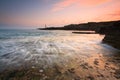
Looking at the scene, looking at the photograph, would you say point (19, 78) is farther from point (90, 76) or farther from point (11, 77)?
point (90, 76)

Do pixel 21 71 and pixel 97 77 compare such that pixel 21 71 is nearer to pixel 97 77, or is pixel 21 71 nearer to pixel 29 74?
pixel 29 74

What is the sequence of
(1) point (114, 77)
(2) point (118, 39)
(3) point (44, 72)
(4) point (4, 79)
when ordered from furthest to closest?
(2) point (118, 39)
(3) point (44, 72)
(1) point (114, 77)
(4) point (4, 79)

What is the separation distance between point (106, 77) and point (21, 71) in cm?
450

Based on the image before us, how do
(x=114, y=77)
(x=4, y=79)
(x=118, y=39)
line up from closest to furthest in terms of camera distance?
(x=4, y=79) < (x=114, y=77) < (x=118, y=39)

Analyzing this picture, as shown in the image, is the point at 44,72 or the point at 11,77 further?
the point at 44,72

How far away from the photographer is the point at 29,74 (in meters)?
6.10

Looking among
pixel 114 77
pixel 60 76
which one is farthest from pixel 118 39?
pixel 60 76

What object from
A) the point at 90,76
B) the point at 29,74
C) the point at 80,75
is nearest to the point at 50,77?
the point at 29,74

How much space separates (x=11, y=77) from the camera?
566 cm

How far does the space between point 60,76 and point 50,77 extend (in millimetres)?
514

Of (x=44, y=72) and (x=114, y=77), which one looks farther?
(x=44, y=72)

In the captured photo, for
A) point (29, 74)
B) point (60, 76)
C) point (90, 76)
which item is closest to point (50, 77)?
point (60, 76)

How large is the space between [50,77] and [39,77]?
543 millimetres

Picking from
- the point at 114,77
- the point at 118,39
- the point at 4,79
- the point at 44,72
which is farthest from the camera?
the point at 118,39
